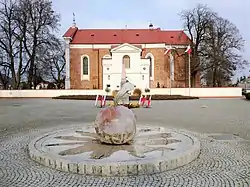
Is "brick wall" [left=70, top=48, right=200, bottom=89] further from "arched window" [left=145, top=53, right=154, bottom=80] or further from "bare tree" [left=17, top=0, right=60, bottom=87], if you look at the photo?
"bare tree" [left=17, top=0, right=60, bottom=87]

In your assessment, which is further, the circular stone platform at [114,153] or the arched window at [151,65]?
the arched window at [151,65]

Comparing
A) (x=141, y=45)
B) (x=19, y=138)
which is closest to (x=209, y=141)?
(x=19, y=138)

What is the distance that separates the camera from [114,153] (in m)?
6.87

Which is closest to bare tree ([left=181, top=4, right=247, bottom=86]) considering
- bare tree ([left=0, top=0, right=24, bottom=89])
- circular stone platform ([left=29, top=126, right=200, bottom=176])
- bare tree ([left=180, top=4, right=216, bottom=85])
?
bare tree ([left=180, top=4, right=216, bottom=85])

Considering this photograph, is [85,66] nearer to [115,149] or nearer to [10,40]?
[10,40]

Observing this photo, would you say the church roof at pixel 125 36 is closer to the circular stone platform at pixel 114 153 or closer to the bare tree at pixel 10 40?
the bare tree at pixel 10 40

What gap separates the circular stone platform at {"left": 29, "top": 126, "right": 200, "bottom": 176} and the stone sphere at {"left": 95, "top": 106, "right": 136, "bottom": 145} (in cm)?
20

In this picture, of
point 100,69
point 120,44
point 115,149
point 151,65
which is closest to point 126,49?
point 120,44

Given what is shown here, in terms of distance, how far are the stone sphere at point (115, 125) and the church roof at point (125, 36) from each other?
52.8m

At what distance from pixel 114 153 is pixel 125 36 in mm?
55965

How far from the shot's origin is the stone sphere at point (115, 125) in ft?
24.2

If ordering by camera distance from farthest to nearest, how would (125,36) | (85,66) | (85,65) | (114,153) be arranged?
(125,36) < (85,65) < (85,66) < (114,153)

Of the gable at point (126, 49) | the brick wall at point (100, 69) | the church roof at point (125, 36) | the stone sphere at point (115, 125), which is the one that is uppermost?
the church roof at point (125, 36)

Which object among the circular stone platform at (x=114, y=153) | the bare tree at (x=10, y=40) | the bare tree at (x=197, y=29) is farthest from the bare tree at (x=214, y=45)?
the circular stone platform at (x=114, y=153)
